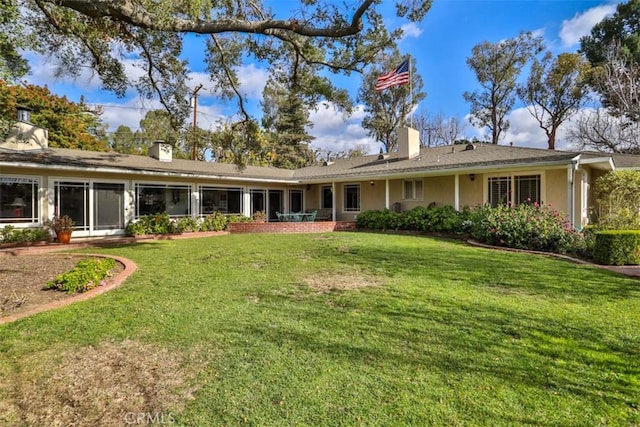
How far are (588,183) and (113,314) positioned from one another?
15506 millimetres

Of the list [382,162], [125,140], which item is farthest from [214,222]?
[125,140]

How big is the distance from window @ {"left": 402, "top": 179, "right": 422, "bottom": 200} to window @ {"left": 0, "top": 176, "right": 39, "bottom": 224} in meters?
14.8

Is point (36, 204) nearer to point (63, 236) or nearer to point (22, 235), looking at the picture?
point (22, 235)

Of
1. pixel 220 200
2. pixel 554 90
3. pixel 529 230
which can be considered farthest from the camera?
pixel 554 90

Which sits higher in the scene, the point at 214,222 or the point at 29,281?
the point at 214,222

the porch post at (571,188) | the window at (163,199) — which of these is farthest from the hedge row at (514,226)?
the window at (163,199)

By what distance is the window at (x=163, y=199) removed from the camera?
45.0ft

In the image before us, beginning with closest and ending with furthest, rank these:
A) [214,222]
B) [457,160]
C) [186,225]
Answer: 1. [186,225]
2. [457,160]
3. [214,222]

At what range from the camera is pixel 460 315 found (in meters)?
4.04

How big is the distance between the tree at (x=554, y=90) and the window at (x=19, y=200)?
105 ft

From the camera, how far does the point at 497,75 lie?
1067 inches

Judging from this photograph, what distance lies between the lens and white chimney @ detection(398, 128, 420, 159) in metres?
17.5

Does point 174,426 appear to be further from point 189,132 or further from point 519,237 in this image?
point 189,132

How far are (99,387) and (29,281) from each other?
14.4 ft
